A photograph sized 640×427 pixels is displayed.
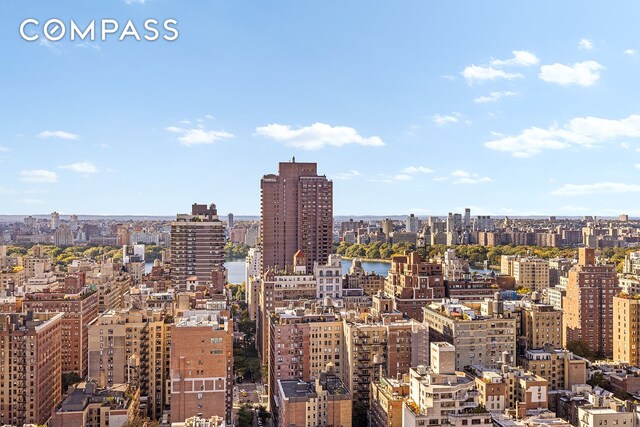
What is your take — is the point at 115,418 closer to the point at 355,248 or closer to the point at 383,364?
the point at 383,364

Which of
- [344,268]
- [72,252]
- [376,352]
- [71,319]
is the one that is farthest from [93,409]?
[72,252]

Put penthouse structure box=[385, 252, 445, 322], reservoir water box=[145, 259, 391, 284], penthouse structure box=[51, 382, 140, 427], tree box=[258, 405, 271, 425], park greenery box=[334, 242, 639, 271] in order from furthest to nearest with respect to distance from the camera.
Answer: park greenery box=[334, 242, 639, 271]
reservoir water box=[145, 259, 391, 284]
penthouse structure box=[385, 252, 445, 322]
tree box=[258, 405, 271, 425]
penthouse structure box=[51, 382, 140, 427]

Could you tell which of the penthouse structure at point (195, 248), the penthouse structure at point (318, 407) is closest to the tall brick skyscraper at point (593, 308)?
the penthouse structure at point (318, 407)

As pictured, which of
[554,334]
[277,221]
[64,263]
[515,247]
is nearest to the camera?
[554,334]

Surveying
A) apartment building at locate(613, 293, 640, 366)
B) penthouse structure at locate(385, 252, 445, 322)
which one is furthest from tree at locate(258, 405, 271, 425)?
apartment building at locate(613, 293, 640, 366)

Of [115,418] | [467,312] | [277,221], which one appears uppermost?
[277,221]

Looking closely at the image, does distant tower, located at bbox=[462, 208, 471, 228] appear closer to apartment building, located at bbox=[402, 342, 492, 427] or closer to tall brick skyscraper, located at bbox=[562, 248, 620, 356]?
tall brick skyscraper, located at bbox=[562, 248, 620, 356]

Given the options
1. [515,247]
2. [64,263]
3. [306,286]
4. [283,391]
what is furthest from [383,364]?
[515,247]
